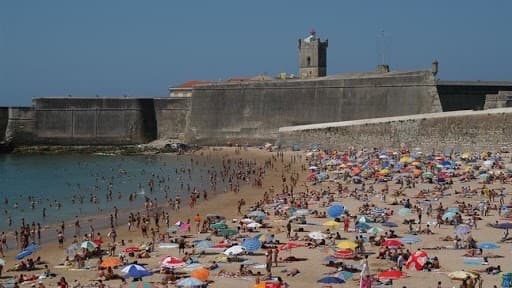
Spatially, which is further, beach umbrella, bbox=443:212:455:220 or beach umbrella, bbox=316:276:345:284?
beach umbrella, bbox=443:212:455:220

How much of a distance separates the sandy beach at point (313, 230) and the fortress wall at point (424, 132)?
5.83ft

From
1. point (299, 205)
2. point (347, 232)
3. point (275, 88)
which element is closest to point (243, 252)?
point (347, 232)

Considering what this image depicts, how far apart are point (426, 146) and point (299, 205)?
46.1 ft

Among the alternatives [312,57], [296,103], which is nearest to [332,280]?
[296,103]

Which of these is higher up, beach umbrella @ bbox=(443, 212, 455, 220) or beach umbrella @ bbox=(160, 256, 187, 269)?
beach umbrella @ bbox=(443, 212, 455, 220)

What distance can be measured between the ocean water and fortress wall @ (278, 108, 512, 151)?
6.35m

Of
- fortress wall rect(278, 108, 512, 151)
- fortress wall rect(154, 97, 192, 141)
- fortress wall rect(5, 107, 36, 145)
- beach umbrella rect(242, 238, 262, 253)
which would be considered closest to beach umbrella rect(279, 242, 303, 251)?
beach umbrella rect(242, 238, 262, 253)

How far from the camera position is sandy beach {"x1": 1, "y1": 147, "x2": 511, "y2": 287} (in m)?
15.7

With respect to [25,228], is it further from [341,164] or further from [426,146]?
[426,146]

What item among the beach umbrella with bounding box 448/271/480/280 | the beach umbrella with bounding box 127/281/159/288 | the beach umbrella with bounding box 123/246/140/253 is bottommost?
the beach umbrella with bounding box 127/281/159/288

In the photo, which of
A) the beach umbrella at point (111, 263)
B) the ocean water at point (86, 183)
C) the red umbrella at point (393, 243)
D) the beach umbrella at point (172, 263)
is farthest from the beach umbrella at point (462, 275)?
the ocean water at point (86, 183)

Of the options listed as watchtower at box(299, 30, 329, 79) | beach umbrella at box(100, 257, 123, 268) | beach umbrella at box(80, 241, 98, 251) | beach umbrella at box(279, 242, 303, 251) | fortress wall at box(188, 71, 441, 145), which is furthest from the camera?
watchtower at box(299, 30, 329, 79)

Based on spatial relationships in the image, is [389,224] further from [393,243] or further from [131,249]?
[131,249]

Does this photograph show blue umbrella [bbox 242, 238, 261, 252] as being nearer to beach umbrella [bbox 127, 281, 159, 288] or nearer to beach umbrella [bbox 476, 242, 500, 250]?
beach umbrella [bbox 127, 281, 159, 288]
